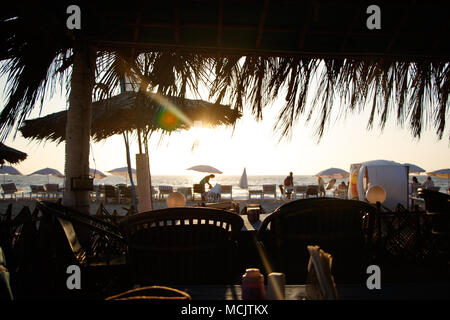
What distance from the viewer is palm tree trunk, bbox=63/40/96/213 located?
9.73 ft

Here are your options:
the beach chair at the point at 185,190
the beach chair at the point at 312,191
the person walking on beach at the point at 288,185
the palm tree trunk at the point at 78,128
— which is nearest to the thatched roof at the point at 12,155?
the palm tree trunk at the point at 78,128

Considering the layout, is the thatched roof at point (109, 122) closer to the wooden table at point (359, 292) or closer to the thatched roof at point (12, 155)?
the thatched roof at point (12, 155)

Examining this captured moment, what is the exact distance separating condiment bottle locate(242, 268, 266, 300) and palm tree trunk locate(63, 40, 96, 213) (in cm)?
249

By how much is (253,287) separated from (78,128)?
2588 mm

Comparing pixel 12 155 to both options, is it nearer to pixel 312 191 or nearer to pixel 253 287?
pixel 253 287

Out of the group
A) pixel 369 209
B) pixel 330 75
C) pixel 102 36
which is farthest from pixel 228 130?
pixel 369 209

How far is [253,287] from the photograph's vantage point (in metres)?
1.08

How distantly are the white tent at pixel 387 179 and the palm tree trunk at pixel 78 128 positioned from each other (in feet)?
36.3


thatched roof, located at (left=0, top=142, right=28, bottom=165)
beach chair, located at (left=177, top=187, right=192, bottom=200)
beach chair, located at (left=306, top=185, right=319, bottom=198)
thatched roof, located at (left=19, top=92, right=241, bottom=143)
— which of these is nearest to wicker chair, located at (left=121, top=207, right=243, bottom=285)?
thatched roof, located at (left=19, top=92, right=241, bottom=143)

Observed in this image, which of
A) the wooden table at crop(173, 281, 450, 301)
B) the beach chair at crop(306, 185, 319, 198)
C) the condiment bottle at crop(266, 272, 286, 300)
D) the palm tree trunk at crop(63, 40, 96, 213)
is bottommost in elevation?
the beach chair at crop(306, 185, 319, 198)

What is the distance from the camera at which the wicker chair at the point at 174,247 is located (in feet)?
5.52

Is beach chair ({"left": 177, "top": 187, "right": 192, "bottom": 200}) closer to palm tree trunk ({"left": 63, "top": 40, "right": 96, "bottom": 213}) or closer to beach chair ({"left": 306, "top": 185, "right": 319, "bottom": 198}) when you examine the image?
beach chair ({"left": 306, "top": 185, "right": 319, "bottom": 198})

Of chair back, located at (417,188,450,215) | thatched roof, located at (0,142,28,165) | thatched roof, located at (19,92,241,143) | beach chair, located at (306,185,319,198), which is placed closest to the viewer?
chair back, located at (417,188,450,215)
